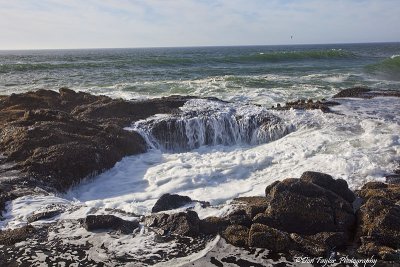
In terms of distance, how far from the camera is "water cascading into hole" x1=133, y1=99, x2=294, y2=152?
11305 mm

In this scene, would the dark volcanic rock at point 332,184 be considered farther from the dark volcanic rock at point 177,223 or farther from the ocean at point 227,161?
the dark volcanic rock at point 177,223

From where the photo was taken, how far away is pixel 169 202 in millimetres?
6480

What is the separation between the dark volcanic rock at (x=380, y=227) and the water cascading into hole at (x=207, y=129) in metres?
5.56

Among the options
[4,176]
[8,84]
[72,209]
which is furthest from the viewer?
[8,84]

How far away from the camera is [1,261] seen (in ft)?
15.9

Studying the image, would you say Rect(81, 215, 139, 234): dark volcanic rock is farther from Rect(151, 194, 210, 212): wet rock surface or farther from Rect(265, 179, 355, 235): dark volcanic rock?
Rect(265, 179, 355, 235): dark volcanic rock

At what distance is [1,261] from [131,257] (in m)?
1.51

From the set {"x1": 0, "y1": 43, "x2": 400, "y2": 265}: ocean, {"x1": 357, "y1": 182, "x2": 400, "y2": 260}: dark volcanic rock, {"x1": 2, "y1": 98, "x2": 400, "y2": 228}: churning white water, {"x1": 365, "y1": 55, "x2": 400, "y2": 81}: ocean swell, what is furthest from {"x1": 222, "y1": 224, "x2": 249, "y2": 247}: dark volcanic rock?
{"x1": 365, "y1": 55, "x2": 400, "y2": 81}: ocean swell

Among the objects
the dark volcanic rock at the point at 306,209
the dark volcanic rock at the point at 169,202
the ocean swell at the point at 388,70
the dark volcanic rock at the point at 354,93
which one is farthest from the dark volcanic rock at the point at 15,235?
the ocean swell at the point at 388,70

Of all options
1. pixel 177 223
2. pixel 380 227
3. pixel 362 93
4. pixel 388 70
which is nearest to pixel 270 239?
pixel 177 223

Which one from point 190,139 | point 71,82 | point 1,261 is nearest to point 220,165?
point 190,139

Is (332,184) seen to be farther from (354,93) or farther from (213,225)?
(354,93)

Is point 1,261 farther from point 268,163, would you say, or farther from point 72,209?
point 268,163

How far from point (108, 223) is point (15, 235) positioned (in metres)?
1.20
